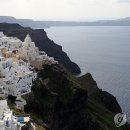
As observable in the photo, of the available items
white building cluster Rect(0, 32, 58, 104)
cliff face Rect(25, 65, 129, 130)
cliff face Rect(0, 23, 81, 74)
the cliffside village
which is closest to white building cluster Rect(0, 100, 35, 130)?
the cliffside village

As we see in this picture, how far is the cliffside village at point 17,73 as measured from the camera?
46.1 meters

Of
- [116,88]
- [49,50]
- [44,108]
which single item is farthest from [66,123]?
[49,50]

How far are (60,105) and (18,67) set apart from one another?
10248mm

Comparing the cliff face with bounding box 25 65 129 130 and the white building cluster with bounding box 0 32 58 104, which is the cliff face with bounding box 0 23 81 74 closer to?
the white building cluster with bounding box 0 32 58 104

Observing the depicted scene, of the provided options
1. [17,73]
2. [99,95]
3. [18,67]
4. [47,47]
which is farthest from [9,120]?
[47,47]

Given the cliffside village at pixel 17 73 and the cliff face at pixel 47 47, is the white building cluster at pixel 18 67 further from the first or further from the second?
the cliff face at pixel 47 47

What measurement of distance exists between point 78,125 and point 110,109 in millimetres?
35494

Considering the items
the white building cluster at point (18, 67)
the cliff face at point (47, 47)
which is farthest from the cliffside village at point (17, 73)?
the cliff face at point (47, 47)

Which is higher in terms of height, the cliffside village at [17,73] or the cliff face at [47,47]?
the cliffside village at [17,73]

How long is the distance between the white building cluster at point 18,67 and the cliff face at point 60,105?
174 centimetres

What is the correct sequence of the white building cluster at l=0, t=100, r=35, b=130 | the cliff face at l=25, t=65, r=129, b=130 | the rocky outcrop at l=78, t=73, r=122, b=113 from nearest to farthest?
the white building cluster at l=0, t=100, r=35, b=130 → the cliff face at l=25, t=65, r=129, b=130 → the rocky outcrop at l=78, t=73, r=122, b=113

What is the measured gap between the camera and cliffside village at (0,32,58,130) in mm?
46075

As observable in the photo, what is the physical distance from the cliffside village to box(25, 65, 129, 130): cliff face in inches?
65.0

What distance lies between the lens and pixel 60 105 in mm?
72062
